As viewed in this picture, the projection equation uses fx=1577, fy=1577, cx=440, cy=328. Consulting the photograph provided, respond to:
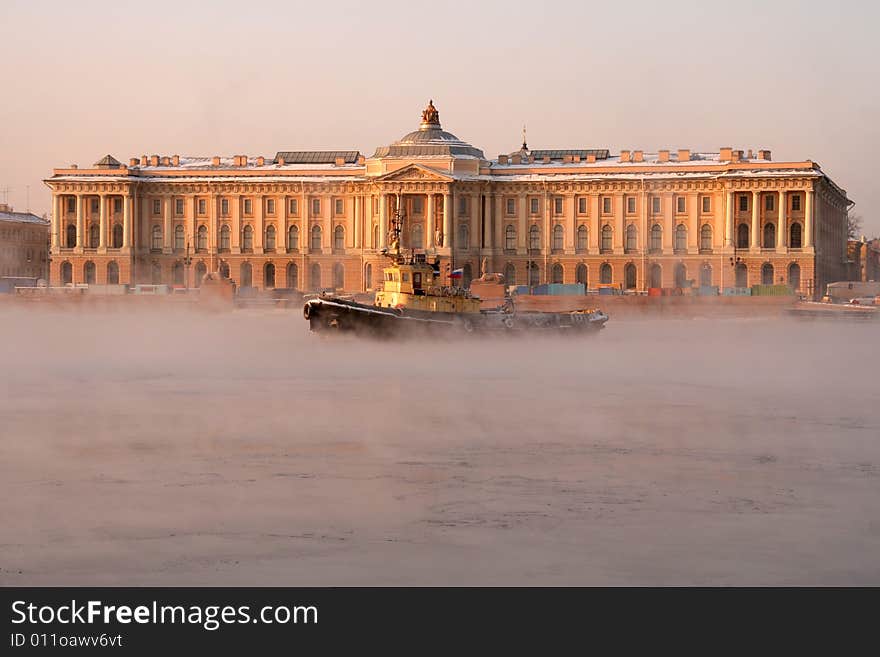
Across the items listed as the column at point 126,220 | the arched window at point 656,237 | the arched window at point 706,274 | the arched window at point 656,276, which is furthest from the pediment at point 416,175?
the column at point 126,220

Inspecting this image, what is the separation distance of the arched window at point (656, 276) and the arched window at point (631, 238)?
7.84 feet

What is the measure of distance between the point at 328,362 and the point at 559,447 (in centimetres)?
2451

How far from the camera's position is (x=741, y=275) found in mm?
132250

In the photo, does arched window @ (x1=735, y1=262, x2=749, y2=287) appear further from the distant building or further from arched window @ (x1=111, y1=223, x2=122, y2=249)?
the distant building

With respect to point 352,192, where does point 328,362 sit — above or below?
below

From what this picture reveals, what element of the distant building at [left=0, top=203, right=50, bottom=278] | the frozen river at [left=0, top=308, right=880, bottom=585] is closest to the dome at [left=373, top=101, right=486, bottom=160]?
the distant building at [left=0, top=203, right=50, bottom=278]

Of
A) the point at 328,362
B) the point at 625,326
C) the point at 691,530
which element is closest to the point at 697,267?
the point at 625,326

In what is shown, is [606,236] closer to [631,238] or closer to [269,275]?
[631,238]

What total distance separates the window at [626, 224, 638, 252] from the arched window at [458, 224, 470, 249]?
45.5 feet

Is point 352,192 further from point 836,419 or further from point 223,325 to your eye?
point 836,419

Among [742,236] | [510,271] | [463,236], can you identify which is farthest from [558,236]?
[742,236]

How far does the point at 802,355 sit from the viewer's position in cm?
5947
